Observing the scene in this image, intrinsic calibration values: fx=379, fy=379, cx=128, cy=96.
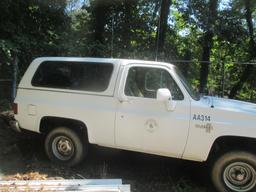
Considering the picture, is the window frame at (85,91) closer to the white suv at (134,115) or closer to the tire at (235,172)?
the white suv at (134,115)

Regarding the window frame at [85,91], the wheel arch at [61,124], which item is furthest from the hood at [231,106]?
the wheel arch at [61,124]

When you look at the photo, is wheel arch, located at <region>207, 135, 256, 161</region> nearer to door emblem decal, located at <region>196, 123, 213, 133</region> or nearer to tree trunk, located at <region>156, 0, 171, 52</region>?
door emblem decal, located at <region>196, 123, 213, 133</region>

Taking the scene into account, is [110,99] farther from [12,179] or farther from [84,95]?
[12,179]

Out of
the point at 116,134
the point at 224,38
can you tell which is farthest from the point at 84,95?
the point at 224,38

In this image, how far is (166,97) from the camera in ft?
18.7

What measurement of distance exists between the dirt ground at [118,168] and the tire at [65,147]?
16 centimetres

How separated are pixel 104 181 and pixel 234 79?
1207cm

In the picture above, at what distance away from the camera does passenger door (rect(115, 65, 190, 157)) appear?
19.5ft

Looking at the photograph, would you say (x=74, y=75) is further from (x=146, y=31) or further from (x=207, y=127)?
(x=146, y=31)

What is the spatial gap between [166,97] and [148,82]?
114cm

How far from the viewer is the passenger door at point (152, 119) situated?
5.95 m

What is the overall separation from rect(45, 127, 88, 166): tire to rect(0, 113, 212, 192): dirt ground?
16 centimetres

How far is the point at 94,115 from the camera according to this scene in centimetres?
641

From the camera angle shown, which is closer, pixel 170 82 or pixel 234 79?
pixel 170 82
